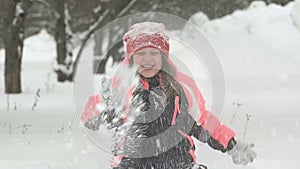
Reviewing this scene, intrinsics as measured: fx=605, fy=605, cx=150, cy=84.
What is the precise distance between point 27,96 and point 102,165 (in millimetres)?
7597

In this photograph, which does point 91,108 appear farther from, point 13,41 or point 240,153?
point 13,41

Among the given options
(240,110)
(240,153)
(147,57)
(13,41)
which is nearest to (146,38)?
(147,57)

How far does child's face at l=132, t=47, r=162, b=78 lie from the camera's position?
158 inches

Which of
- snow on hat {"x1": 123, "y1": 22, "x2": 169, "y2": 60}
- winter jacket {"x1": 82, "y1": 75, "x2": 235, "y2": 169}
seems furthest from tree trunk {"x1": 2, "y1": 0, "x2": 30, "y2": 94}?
winter jacket {"x1": 82, "y1": 75, "x2": 235, "y2": 169}

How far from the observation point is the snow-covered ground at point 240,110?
593 centimetres

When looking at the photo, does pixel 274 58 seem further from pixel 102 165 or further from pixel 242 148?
pixel 242 148

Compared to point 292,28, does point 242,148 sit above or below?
below

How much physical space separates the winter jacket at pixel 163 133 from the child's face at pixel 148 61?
2.3 inches

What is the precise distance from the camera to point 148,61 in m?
4.03

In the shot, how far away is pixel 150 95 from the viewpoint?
4.03 meters

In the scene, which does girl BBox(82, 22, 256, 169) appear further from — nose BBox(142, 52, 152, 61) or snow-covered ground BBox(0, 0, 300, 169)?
snow-covered ground BBox(0, 0, 300, 169)

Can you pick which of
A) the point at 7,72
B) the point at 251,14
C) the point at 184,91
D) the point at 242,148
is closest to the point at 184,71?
the point at 184,91

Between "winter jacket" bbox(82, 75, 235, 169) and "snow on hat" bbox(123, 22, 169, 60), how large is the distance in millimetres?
228

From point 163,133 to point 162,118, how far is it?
10 cm
